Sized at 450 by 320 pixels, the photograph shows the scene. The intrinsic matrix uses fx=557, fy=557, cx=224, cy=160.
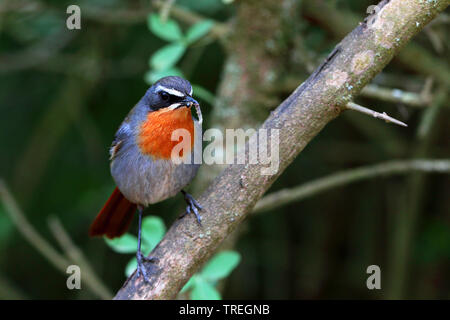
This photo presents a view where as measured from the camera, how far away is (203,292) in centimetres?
299

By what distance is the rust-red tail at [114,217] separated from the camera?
11.9 ft

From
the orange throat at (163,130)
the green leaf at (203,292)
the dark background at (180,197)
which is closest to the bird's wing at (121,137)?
the orange throat at (163,130)

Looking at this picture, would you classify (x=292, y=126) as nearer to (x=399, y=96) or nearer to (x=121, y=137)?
(x=399, y=96)

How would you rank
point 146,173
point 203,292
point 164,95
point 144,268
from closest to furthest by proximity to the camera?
point 144,268
point 203,292
point 164,95
point 146,173

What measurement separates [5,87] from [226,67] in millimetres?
2814

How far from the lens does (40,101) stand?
5.65 meters

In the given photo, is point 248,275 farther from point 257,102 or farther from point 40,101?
point 40,101

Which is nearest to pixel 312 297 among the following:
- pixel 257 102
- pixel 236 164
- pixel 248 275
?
pixel 248 275

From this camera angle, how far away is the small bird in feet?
10.5

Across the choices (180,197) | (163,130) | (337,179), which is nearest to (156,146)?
(163,130)

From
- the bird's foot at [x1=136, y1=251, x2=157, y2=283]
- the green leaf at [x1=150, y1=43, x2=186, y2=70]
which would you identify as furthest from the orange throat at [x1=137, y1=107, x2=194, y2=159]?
the bird's foot at [x1=136, y1=251, x2=157, y2=283]

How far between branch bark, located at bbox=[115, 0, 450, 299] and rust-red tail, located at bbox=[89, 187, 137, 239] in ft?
3.18

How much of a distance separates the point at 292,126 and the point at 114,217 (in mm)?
1649

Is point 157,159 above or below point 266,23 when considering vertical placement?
below
